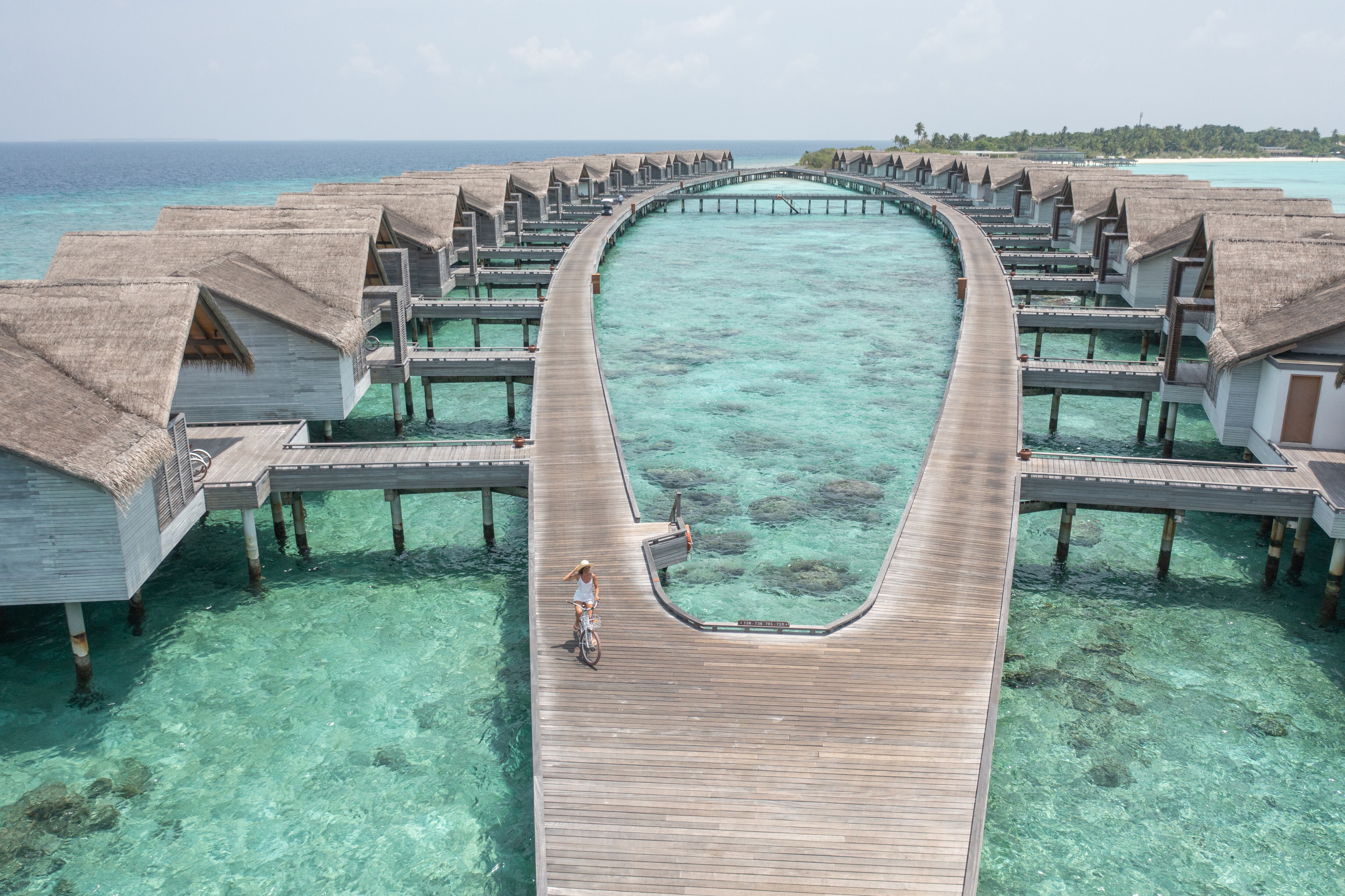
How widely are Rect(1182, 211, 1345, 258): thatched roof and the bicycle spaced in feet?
92.4

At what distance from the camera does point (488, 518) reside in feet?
87.2

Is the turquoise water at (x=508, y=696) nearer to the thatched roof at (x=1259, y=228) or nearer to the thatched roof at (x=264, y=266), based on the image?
the thatched roof at (x=264, y=266)

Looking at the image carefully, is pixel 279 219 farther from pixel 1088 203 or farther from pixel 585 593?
pixel 1088 203

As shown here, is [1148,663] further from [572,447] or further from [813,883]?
[572,447]

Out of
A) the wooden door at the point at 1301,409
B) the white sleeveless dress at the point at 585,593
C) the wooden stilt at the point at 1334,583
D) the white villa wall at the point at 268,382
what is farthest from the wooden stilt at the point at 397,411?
the wooden stilt at the point at 1334,583

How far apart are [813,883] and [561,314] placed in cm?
3369

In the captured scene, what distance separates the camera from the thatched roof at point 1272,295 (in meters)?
26.1

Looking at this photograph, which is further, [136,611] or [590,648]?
[136,611]

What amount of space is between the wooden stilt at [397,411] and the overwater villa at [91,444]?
10.7 meters

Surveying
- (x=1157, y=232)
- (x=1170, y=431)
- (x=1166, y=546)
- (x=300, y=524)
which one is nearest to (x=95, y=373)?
(x=300, y=524)

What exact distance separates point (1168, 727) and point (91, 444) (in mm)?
21937

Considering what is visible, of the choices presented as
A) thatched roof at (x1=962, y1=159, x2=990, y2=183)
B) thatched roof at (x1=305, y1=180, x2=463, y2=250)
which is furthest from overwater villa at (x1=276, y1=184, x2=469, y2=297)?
thatched roof at (x1=962, y1=159, x2=990, y2=183)

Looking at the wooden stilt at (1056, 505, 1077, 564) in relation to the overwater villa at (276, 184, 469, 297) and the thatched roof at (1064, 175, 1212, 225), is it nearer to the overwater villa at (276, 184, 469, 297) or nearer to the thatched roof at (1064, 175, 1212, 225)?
the overwater villa at (276, 184, 469, 297)

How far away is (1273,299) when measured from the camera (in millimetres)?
28734
